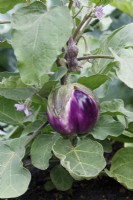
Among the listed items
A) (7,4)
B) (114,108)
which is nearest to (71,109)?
(114,108)

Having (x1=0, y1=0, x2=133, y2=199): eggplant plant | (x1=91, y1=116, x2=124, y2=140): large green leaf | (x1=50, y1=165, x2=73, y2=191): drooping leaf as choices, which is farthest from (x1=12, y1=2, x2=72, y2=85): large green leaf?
(x1=50, y1=165, x2=73, y2=191): drooping leaf

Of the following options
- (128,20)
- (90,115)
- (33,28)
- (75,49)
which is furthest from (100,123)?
(128,20)

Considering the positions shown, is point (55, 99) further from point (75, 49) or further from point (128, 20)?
point (128, 20)

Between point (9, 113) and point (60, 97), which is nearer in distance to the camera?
point (60, 97)

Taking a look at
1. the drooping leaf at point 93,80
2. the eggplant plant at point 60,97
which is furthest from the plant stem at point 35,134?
the drooping leaf at point 93,80

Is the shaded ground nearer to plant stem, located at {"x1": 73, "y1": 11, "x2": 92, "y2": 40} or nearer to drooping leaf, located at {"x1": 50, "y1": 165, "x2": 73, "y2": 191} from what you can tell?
drooping leaf, located at {"x1": 50, "y1": 165, "x2": 73, "y2": 191}

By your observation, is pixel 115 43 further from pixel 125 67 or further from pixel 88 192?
pixel 88 192

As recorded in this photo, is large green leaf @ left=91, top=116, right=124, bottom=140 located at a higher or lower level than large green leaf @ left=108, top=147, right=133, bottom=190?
higher
